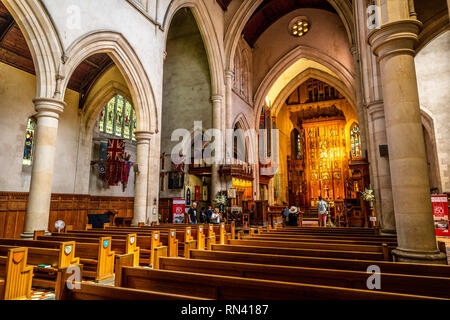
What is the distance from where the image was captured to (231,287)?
205cm

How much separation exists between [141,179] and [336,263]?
8003 mm

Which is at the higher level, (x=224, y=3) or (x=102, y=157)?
(x=224, y=3)

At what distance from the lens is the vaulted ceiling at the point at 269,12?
18031 mm

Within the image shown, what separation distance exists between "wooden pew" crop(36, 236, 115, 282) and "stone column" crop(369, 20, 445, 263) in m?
4.02

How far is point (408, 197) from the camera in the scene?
3469mm

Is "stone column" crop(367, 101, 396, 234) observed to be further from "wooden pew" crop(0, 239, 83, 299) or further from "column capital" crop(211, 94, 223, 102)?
"column capital" crop(211, 94, 223, 102)

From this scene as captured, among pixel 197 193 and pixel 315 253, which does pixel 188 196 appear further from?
pixel 315 253

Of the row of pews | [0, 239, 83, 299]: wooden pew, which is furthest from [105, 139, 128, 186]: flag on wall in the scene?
the row of pews

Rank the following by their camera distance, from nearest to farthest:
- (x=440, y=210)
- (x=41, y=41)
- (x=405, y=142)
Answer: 1. (x=405, y=142)
2. (x=41, y=41)
3. (x=440, y=210)

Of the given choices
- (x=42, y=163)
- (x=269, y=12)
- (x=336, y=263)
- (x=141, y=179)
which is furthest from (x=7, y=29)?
(x=269, y=12)

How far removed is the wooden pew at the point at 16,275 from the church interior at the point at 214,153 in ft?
0.06

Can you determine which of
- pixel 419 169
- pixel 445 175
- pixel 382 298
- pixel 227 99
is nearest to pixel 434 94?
pixel 445 175

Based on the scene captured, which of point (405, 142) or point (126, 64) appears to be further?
point (126, 64)

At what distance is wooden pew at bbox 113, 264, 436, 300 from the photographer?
1695 millimetres
